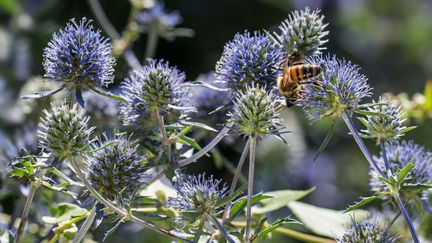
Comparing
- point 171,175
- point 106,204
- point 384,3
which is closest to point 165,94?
point 171,175

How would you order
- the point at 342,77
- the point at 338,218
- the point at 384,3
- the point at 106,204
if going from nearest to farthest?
the point at 106,204
the point at 342,77
the point at 338,218
the point at 384,3

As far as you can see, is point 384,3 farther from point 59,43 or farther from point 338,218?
point 59,43

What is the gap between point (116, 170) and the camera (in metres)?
1.68

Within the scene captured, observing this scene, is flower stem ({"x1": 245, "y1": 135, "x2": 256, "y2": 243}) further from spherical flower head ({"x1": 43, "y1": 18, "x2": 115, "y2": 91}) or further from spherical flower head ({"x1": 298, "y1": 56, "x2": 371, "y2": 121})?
spherical flower head ({"x1": 43, "y1": 18, "x2": 115, "y2": 91})

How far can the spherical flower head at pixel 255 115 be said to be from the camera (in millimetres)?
1604

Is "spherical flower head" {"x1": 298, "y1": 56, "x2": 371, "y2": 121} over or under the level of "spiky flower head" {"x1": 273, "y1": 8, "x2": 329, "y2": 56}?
under

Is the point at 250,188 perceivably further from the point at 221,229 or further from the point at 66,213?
the point at 66,213

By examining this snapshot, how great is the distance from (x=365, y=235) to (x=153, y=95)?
0.57 meters

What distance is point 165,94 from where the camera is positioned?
5.81 ft

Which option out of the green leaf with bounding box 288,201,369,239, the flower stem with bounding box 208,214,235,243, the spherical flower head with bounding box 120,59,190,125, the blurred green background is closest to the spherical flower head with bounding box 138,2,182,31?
the blurred green background

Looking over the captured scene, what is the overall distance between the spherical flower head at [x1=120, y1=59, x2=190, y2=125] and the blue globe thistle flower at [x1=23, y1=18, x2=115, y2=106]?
8 cm

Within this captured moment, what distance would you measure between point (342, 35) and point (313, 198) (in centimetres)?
96

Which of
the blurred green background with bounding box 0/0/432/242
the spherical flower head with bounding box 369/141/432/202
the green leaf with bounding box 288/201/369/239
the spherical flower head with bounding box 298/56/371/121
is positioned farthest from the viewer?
the blurred green background with bounding box 0/0/432/242

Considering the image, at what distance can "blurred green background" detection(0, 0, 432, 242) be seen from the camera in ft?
10.1
